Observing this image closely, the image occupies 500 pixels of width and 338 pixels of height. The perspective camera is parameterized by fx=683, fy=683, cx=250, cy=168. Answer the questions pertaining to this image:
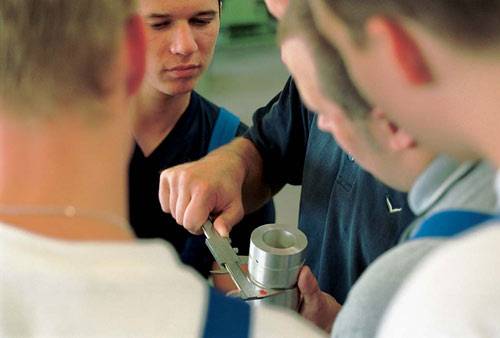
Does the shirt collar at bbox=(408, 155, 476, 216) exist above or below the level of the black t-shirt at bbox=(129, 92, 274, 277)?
above

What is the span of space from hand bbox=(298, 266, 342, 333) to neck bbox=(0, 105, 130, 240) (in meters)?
0.30

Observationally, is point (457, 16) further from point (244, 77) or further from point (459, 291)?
point (244, 77)

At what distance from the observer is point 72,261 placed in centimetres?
35

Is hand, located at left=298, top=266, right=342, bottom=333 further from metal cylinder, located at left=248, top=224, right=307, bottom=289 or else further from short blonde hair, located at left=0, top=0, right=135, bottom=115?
short blonde hair, located at left=0, top=0, right=135, bottom=115

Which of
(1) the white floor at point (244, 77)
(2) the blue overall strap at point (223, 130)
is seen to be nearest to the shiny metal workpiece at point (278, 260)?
(2) the blue overall strap at point (223, 130)

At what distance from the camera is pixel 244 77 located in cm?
224

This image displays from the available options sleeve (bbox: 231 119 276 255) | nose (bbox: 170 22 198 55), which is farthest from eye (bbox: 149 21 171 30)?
sleeve (bbox: 231 119 276 255)

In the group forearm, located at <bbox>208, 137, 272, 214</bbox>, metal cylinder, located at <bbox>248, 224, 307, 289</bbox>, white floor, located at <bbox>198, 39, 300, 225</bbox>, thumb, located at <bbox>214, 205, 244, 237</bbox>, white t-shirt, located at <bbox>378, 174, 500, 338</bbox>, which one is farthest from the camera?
white floor, located at <bbox>198, 39, 300, 225</bbox>

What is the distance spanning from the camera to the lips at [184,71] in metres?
0.97

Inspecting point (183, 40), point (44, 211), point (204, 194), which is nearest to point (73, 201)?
point (44, 211)

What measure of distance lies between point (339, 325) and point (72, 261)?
188 millimetres

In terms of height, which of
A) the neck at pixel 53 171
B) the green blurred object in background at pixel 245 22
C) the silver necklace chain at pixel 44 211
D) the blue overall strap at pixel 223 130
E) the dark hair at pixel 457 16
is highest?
the dark hair at pixel 457 16

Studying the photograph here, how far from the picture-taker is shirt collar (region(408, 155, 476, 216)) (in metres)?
0.42

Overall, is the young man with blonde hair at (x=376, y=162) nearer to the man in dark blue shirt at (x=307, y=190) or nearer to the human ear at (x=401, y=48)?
the human ear at (x=401, y=48)
